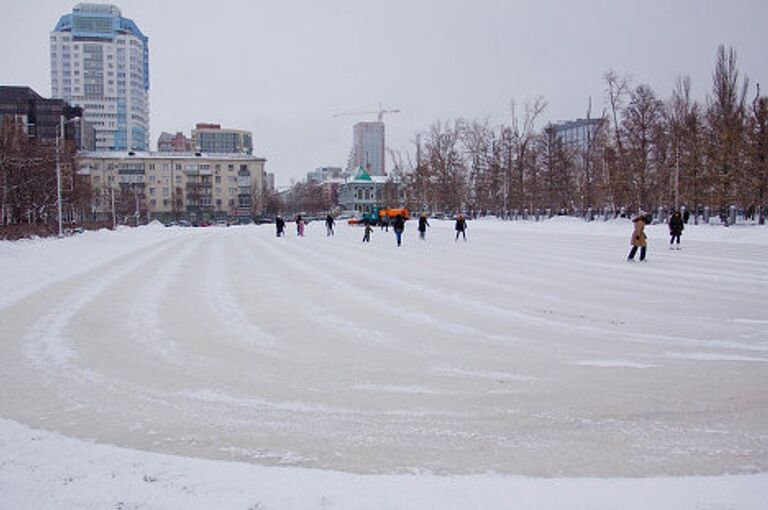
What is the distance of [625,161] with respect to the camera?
189 feet

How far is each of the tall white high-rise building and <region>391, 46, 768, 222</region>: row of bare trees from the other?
126088 mm

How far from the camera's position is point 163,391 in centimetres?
654

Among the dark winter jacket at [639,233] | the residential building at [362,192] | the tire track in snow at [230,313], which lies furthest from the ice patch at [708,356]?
the residential building at [362,192]

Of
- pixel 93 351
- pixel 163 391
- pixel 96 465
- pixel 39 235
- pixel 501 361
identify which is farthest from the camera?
pixel 39 235

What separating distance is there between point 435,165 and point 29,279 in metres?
73.1

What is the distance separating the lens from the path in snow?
4969 mm

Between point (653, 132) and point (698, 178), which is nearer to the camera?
point (698, 178)

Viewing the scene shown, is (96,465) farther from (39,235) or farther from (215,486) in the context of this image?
(39,235)

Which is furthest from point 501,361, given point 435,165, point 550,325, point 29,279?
point 435,165

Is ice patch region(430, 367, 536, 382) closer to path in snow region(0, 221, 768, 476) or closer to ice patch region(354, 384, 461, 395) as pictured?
path in snow region(0, 221, 768, 476)

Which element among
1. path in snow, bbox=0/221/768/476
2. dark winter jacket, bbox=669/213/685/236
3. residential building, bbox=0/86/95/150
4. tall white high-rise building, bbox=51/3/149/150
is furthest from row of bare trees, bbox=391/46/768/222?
tall white high-rise building, bbox=51/3/149/150

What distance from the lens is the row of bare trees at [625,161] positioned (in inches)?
1836

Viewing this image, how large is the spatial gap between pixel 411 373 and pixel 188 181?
128 meters

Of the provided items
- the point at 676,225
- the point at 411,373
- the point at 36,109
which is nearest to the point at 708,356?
the point at 411,373
